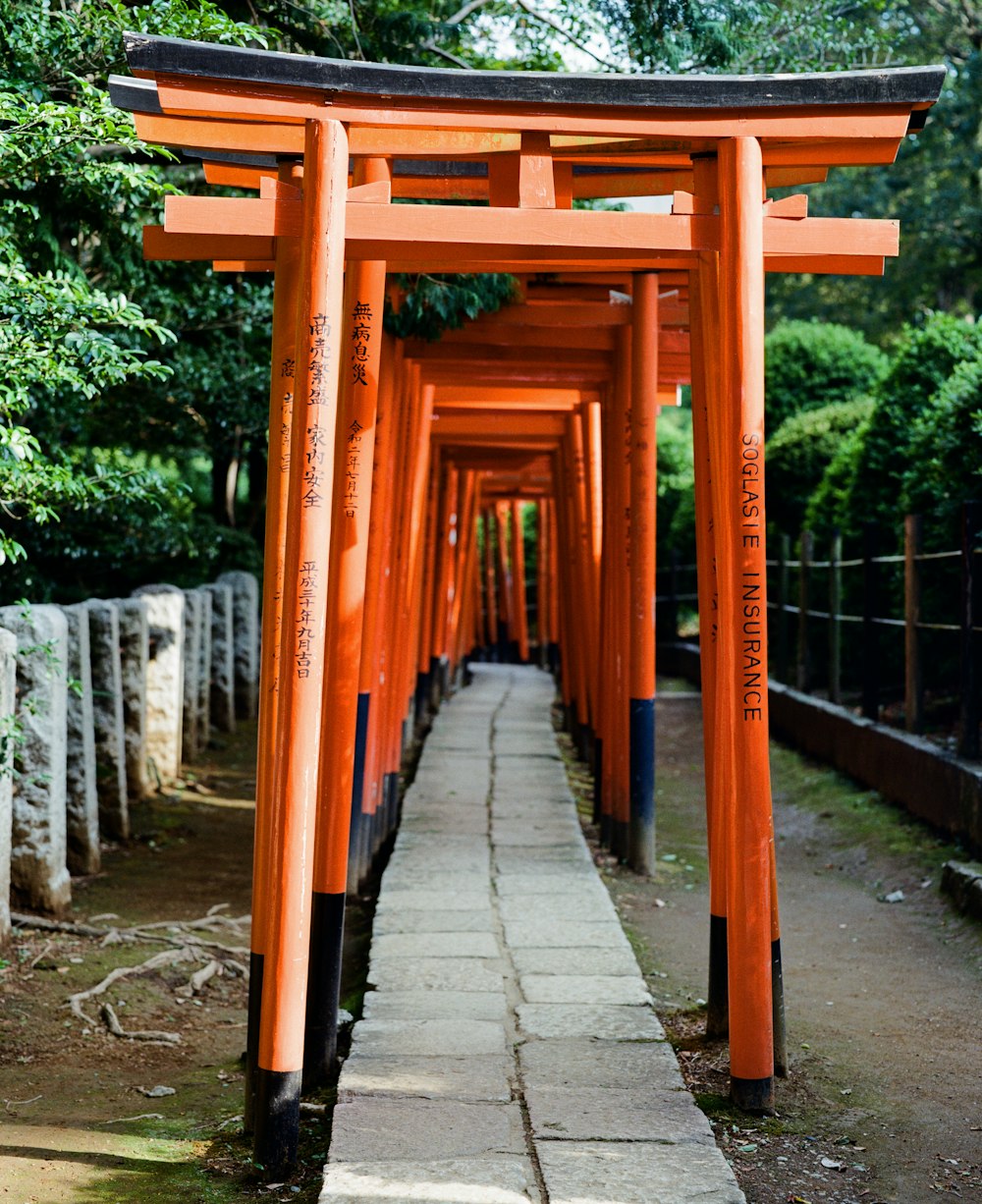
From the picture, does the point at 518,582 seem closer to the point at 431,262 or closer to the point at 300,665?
the point at 431,262

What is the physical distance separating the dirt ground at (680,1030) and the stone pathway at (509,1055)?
211 millimetres

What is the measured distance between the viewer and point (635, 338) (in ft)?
23.1

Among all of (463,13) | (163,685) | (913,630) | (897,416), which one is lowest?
(163,685)

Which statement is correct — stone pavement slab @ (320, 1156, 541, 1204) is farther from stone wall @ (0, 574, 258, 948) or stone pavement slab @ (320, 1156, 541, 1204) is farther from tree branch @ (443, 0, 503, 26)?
tree branch @ (443, 0, 503, 26)

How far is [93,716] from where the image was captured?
755 centimetres

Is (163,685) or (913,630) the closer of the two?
(913,630)

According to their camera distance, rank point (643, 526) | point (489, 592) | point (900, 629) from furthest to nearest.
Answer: point (489, 592) < point (900, 629) < point (643, 526)

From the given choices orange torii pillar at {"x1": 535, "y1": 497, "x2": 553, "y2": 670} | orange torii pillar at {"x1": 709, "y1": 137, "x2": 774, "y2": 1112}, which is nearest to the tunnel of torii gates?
orange torii pillar at {"x1": 709, "y1": 137, "x2": 774, "y2": 1112}

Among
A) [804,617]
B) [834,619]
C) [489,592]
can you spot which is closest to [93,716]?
[834,619]

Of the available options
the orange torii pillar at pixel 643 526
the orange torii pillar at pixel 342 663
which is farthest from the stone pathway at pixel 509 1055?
the orange torii pillar at pixel 643 526

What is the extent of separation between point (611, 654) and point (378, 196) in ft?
14.3

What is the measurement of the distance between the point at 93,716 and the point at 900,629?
6072mm

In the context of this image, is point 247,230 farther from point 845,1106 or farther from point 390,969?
point 845,1106

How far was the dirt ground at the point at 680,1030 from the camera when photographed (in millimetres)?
3533
